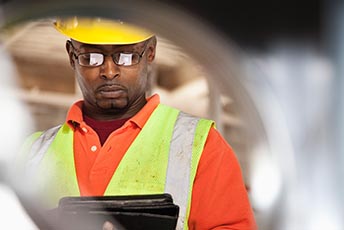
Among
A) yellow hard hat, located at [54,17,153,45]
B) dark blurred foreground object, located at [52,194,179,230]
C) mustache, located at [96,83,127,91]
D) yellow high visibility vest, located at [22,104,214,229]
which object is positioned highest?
yellow hard hat, located at [54,17,153,45]

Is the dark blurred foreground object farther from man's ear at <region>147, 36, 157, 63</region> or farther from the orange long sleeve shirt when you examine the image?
man's ear at <region>147, 36, 157, 63</region>

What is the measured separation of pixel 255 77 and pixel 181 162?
14cm

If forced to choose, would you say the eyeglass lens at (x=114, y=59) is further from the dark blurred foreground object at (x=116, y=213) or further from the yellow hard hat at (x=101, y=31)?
the dark blurred foreground object at (x=116, y=213)

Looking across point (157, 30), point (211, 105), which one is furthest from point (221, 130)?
point (157, 30)

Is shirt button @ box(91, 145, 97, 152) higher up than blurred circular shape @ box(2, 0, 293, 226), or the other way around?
blurred circular shape @ box(2, 0, 293, 226)

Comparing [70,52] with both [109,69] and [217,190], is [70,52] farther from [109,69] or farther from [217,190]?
[217,190]

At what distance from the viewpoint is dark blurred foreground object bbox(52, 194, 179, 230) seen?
67cm

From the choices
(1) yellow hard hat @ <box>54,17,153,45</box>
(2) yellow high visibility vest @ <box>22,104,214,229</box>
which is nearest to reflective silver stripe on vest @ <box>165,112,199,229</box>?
(2) yellow high visibility vest @ <box>22,104,214,229</box>

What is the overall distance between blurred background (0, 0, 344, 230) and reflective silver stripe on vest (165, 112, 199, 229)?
0.16 ft

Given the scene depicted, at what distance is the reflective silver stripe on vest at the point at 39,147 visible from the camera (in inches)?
28.1

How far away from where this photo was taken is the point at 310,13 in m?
0.69

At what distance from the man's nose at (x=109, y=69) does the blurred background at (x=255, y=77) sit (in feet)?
0.12

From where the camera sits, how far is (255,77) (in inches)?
26.8

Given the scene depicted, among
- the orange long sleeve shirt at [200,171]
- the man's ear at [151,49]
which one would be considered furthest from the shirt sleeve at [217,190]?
the man's ear at [151,49]
